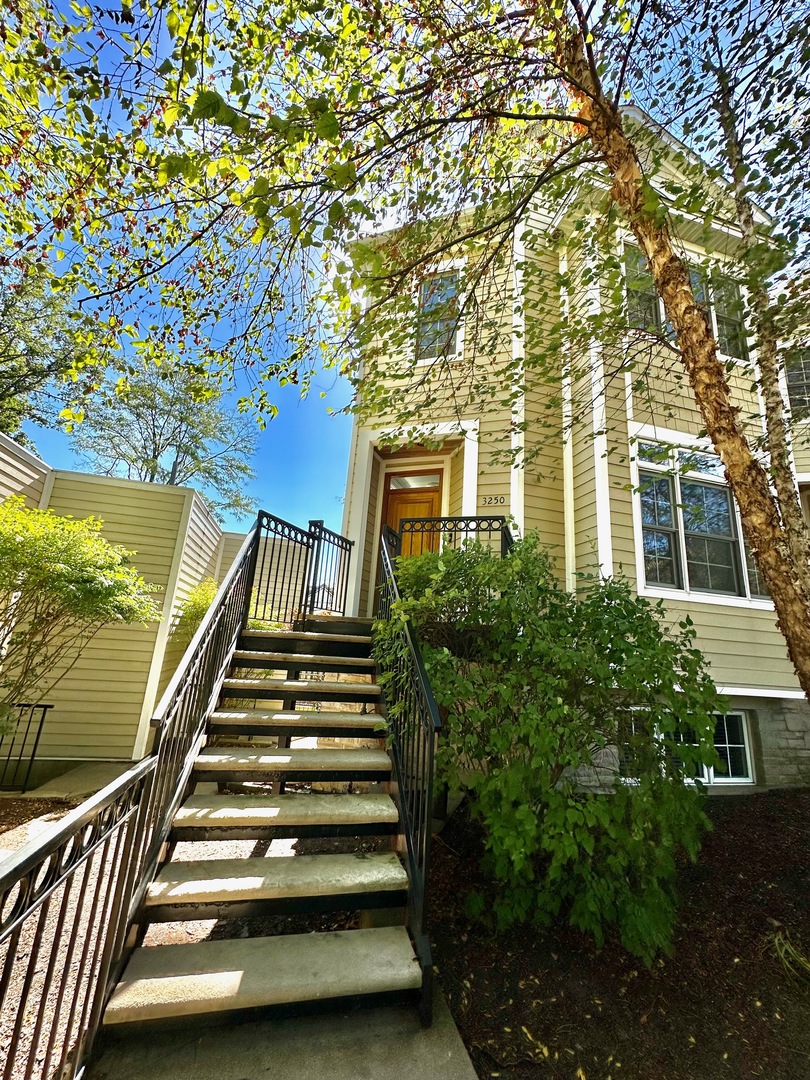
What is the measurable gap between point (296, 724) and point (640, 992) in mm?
2422

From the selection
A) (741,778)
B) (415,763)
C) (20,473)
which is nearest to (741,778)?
(741,778)

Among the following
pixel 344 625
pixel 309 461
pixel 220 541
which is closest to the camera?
pixel 344 625

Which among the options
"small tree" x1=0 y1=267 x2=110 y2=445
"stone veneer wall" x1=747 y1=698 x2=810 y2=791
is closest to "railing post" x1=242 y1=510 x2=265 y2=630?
"stone veneer wall" x1=747 y1=698 x2=810 y2=791

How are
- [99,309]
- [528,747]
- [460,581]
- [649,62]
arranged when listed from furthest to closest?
[460,581], [649,62], [99,309], [528,747]

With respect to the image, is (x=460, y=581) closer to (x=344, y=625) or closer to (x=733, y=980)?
(x=344, y=625)

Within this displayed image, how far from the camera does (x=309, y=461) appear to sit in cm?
1775

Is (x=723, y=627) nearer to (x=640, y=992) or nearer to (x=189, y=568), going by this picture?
(x=640, y=992)

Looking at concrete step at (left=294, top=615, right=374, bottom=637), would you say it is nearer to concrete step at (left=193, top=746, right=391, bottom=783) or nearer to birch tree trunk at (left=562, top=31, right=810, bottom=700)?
concrete step at (left=193, top=746, right=391, bottom=783)

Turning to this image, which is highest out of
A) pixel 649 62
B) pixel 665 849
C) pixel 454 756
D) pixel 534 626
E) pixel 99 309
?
pixel 649 62

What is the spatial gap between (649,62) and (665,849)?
5.20 meters

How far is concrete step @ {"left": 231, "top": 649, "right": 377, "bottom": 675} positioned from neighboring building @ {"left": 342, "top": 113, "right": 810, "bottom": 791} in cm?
206

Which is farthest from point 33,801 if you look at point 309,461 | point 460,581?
point 309,461

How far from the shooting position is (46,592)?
528cm

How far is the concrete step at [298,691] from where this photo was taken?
354 cm
